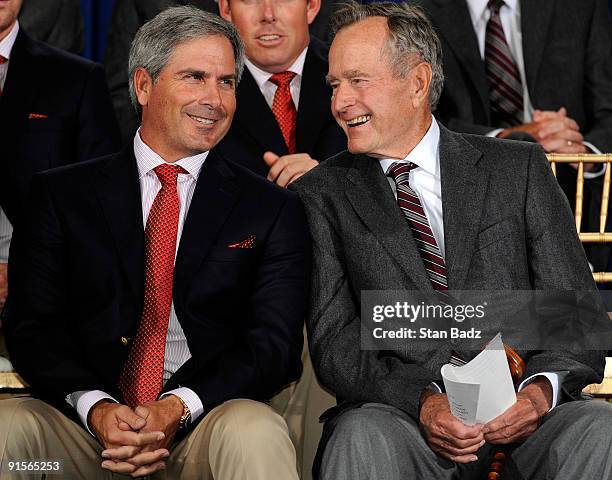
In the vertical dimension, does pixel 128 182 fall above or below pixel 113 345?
above

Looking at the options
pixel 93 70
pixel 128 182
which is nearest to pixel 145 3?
pixel 93 70

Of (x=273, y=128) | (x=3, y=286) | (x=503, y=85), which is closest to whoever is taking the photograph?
(x=3, y=286)

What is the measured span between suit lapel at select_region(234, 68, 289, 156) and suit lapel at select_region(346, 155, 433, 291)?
0.40 metres

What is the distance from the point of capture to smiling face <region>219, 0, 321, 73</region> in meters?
2.78

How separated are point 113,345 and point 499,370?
669 mm

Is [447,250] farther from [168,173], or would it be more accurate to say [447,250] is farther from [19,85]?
[19,85]

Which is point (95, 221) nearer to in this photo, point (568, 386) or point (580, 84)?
point (568, 386)

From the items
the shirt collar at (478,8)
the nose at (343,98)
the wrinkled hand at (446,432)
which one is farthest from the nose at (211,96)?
the shirt collar at (478,8)

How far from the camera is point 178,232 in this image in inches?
86.8

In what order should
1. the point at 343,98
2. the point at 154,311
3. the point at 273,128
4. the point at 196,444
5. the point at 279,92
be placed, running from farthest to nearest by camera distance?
the point at 279,92 < the point at 273,128 < the point at 343,98 < the point at 154,311 < the point at 196,444

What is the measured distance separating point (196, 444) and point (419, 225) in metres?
0.56

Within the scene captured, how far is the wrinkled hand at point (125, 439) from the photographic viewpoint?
1.98m

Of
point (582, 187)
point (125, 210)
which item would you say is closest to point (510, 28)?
point (582, 187)

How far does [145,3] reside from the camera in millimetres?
2975
